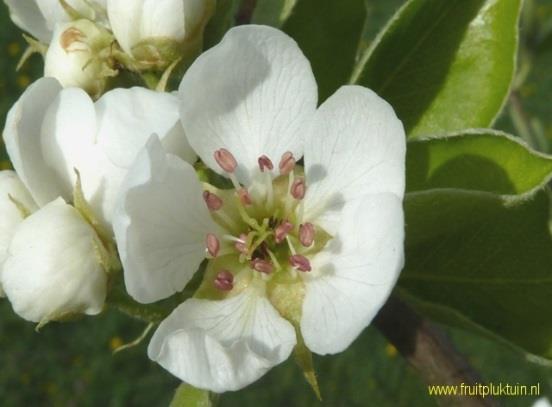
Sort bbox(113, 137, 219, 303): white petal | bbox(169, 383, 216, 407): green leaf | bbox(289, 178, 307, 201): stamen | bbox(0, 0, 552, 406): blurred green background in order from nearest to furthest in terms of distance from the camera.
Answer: bbox(113, 137, 219, 303): white petal → bbox(169, 383, 216, 407): green leaf → bbox(289, 178, 307, 201): stamen → bbox(0, 0, 552, 406): blurred green background

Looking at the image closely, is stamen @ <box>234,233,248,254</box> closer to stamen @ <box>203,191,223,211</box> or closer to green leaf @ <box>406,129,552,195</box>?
stamen @ <box>203,191,223,211</box>

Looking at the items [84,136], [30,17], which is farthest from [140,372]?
[84,136]

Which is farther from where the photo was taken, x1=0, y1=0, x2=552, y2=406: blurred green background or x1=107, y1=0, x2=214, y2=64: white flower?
x1=0, y1=0, x2=552, y2=406: blurred green background

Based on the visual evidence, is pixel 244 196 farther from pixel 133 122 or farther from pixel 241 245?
pixel 133 122

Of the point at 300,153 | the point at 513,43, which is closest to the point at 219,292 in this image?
the point at 300,153

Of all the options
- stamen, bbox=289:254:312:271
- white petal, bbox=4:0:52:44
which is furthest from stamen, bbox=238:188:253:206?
white petal, bbox=4:0:52:44

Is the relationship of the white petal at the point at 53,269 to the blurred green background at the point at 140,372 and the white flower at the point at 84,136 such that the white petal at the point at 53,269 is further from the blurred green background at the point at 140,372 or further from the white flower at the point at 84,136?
the blurred green background at the point at 140,372
